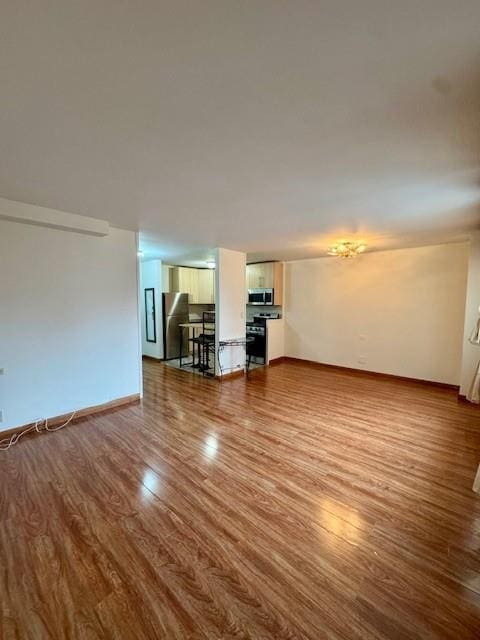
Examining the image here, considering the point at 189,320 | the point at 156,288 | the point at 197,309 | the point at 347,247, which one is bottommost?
the point at 189,320

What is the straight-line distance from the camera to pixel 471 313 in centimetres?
407

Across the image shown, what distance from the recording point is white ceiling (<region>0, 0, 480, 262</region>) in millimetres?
940

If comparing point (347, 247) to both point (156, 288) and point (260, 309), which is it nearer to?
point (260, 309)

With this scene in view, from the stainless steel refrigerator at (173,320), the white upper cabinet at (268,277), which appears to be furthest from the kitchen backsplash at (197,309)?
the white upper cabinet at (268,277)

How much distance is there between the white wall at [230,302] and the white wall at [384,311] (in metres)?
1.57

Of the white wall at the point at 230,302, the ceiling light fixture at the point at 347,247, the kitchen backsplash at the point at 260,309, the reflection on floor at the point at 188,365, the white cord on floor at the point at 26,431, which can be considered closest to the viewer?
the white cord on floor at the point at 26,431

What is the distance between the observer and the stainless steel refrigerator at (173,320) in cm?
646

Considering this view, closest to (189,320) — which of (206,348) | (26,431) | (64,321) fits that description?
(206,348)

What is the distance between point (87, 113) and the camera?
1413mm

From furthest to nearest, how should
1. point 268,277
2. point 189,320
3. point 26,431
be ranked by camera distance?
point 189,320, point 268,277, point 26,431

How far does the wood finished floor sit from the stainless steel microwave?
3594mm

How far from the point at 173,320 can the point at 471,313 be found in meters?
5.63

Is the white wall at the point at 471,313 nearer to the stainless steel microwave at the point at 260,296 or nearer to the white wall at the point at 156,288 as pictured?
the stainless steel microwave at the point at 260,296

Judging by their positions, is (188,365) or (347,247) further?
(188,365)
